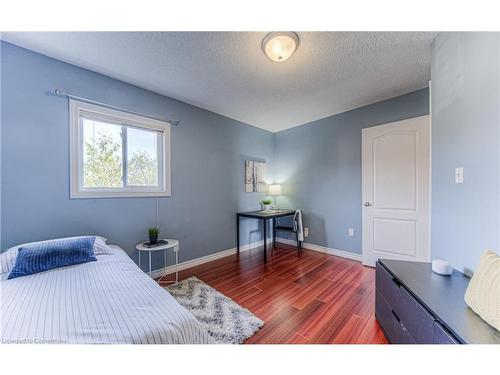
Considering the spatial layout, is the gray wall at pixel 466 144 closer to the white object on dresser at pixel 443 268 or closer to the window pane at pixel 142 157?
the white object on dresser at pixel 443 268

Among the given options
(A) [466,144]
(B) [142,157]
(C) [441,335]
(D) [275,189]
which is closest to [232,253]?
(D) [275,189]

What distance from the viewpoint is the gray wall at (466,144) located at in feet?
3.45

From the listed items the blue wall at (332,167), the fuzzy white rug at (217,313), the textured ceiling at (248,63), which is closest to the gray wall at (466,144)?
the textured ceiling at (248,63)

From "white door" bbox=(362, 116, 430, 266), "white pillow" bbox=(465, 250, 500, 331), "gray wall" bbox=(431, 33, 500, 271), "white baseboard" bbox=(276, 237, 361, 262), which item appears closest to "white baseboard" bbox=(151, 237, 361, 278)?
"white baseboard" bbox=(276, 237, 361, 262)

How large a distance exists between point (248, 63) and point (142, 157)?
169 cm

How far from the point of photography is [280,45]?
156 cm

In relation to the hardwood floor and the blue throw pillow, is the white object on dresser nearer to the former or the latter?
the hardwood floor

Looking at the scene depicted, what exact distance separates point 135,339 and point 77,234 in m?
1.72

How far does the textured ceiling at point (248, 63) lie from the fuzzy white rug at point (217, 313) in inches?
92.0

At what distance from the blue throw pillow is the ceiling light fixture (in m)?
2.28

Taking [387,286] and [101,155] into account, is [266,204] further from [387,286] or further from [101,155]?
[101,155]

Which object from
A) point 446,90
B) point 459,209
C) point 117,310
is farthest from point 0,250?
point 446,90

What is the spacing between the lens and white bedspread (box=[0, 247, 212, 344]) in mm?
747

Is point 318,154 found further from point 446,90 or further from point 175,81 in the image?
point 175,81
